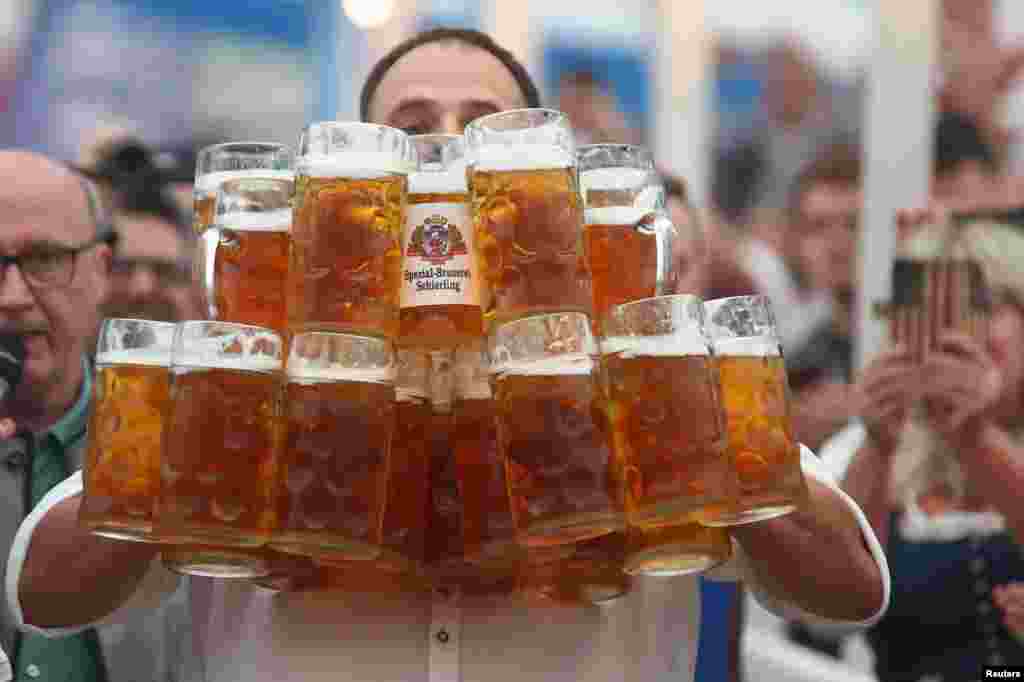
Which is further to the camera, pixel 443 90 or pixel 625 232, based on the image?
pixel 443 90

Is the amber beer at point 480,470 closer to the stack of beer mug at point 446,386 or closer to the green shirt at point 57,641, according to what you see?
the stack of beer mug at point 446,386

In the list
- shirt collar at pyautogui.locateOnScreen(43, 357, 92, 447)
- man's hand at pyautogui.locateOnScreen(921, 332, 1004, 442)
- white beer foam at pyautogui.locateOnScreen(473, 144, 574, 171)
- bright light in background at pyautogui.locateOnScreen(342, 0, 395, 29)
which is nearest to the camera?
white beer foam at pyautogui.locateOnScreen(473, 144, 574, 171)

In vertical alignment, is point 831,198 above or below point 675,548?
above

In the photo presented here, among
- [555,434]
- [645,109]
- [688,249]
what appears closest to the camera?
[555,434]

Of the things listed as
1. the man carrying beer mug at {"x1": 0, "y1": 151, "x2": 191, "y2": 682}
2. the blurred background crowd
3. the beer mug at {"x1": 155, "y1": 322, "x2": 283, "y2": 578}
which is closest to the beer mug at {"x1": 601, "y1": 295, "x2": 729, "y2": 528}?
the beer mug at {"x1": 155, "y1": 322, "x2": 283, "y2": 578}

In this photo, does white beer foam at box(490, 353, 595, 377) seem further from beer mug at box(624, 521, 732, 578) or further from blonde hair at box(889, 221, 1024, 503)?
blonde hair at box(889, 221, 1024, 503)

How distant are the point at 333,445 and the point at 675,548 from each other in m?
0.35

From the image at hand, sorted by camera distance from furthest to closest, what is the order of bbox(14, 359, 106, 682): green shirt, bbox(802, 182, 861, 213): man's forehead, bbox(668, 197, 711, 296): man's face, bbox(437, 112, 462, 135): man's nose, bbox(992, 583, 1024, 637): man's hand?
bbox(802, 182, 861, 213): man's forehead < bbox(668, 197, 711, 296): man's face < bbox(992, 583, 1024, 637): man's hand < bbox(14, 359, 106, 682): green shirt < bbox(437, 112, 462, 135): man's nose

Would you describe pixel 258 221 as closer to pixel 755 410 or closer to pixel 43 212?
pixel 755 410

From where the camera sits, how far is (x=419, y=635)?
1568 millimetres

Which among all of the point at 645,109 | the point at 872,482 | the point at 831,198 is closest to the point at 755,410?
the point at 872,482

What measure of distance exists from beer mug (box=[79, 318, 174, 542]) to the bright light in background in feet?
11.0

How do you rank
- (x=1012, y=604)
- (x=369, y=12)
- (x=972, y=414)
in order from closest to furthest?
(x=1012, y=604), (x=972, y=414), (x=369, y=12)

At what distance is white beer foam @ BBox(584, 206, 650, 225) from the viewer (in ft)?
4.84
